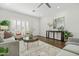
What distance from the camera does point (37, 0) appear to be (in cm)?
209

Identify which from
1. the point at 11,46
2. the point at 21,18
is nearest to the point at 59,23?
the point at 21,18

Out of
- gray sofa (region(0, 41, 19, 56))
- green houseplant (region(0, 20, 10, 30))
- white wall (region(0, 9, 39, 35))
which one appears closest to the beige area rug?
gray sofa (region(0, 41, 19, 56))

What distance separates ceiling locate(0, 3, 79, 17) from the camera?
2.07 m

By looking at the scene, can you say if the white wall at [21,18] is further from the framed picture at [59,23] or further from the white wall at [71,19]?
the framed picture at [59,23]

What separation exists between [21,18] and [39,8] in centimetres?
49

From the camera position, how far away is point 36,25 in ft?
7.54

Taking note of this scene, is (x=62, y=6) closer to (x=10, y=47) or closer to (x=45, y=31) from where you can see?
(x=45, y=31)

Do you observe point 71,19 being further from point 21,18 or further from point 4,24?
point 4,24

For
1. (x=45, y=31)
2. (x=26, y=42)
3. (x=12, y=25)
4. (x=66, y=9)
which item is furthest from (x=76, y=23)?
(x=12, y=25)

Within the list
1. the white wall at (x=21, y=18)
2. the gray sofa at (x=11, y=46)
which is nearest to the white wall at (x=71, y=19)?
the white wall at (x=21, y=18)

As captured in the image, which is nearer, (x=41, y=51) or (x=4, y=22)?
(x=4, y=22)

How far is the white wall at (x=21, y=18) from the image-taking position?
2.10 metres

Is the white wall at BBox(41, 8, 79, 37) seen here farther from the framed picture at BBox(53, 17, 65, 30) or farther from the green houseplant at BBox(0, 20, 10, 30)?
the green houseplant at BBox(0, 20, 10, 30)

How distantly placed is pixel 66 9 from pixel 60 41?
77 cm
